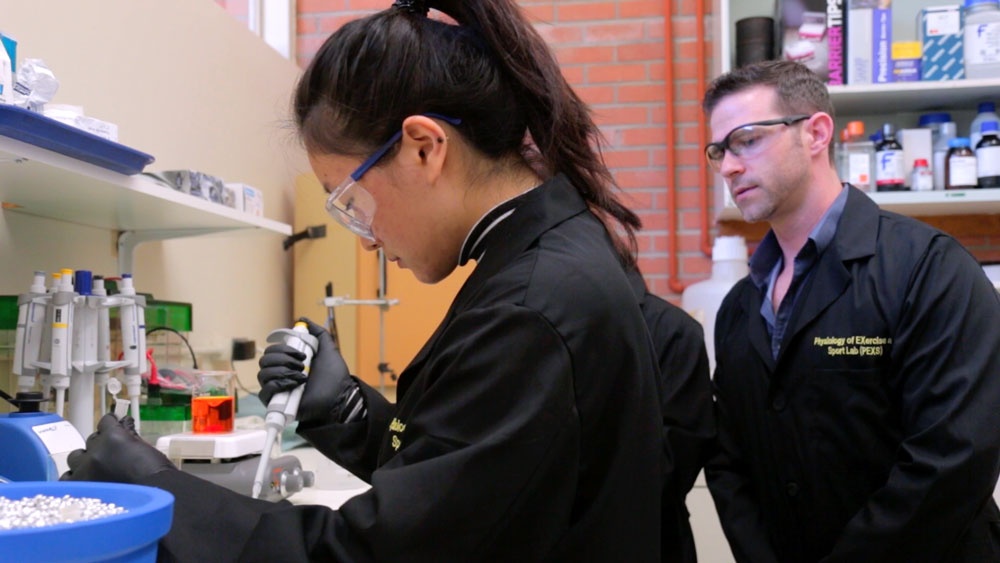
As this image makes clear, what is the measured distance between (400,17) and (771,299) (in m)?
1.18

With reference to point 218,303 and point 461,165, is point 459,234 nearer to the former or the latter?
point 461,165

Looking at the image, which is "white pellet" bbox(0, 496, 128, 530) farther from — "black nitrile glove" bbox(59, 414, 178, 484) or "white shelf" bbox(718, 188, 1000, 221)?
"white shelf" bbox(718, 188, 1000, 221)

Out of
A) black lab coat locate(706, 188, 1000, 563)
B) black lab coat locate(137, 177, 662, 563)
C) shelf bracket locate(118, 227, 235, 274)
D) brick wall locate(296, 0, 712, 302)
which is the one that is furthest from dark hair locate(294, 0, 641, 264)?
brick wall locate(296, 0, 712, 302)

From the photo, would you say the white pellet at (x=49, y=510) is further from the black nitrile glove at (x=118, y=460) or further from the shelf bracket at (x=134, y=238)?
the shelf bracket at (x=134, y=238)

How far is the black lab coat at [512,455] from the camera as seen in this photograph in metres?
0.74

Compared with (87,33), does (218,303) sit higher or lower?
lower

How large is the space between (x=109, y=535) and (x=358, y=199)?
0.47 metres

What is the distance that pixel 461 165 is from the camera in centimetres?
94

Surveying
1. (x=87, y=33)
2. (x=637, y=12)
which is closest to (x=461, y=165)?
(x=87, y=33)

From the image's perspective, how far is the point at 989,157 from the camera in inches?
99.5

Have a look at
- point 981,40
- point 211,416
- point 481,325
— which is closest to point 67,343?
point 211,416

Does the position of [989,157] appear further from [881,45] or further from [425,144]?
[425,144]

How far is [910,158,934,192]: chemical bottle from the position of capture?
2.58 m

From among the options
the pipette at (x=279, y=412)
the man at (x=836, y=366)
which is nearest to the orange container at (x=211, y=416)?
the pipette at (x=279, y=412)
